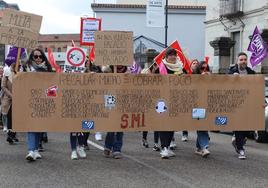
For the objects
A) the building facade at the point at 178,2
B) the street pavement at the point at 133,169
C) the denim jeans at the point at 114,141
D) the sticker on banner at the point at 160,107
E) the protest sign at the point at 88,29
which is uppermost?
the building facade at the point at 178,2

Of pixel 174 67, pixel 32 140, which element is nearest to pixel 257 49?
A: pixel 174 67

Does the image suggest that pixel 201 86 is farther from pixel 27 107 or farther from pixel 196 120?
pixel 27 107

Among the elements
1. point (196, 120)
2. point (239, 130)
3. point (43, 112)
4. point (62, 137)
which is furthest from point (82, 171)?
point (62, 137)

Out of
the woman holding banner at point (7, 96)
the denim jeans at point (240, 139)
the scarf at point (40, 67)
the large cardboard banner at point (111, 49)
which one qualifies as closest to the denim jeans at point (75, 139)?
the scarf at point (40, 67)

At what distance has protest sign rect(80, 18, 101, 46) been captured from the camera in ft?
58.5

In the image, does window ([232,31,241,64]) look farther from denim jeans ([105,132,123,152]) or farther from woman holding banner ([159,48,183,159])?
denim jeans ([105,132,123,152])

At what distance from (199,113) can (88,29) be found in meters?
9.19

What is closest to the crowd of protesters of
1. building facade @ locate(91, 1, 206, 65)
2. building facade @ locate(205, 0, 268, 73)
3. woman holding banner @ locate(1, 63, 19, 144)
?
woman holding banner @ locate(1, 63, 19, 144)

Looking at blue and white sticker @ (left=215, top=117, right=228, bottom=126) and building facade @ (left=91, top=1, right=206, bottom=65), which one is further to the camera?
building facade @ (left=91, top=1, right=206, bottom=65)

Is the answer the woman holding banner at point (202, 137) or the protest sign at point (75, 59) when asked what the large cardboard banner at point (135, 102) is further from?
the protest sign at point (75, 59)

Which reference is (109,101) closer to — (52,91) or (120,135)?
(120,135)

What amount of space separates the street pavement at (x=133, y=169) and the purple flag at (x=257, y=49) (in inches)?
207

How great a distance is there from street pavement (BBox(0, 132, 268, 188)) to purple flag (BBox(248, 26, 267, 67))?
5.26 metres

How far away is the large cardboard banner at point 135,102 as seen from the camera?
28.7ft
